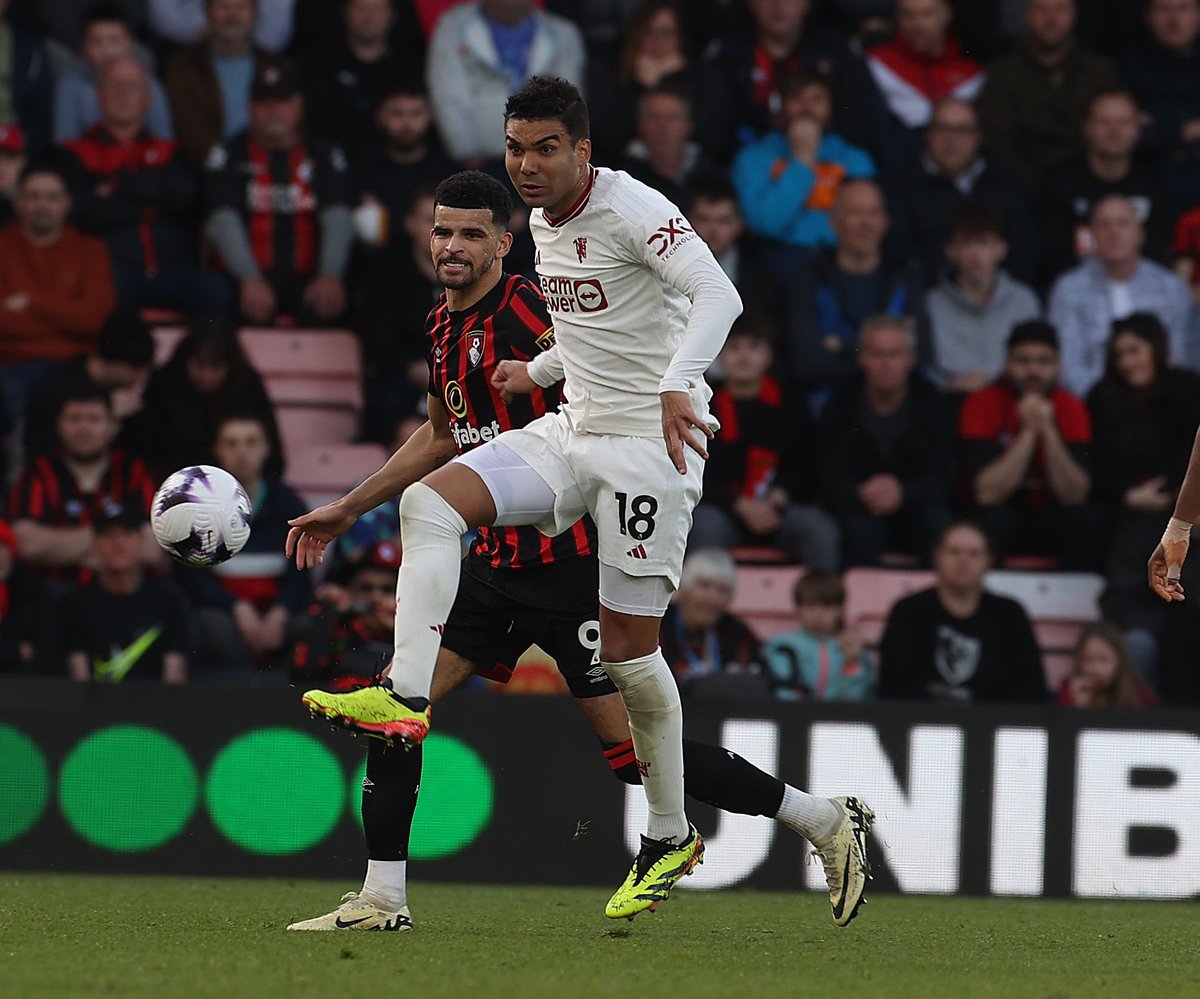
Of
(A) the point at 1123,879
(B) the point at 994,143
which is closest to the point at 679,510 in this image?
(A) the point at 1123,879

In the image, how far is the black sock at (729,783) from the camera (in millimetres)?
6531

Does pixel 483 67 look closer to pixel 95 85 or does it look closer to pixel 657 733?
pixel 95 85

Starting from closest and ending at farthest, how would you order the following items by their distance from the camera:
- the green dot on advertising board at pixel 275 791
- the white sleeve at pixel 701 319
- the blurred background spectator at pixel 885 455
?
the white sleeve at pixel 701 319 → the green dot on advertising board at pixel 275 791 → the blurred background spectator at pixel 885 455

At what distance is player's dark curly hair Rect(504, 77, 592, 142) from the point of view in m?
5.89

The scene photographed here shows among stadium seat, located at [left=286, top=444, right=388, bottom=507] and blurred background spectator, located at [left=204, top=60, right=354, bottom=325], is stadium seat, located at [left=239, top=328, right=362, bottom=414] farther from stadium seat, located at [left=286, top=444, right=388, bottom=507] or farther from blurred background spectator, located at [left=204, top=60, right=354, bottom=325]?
stadium seat, located at [left=286, top=444, right=388, bottom=507]

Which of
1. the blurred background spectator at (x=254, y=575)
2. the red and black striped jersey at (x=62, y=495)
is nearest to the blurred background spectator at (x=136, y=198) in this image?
the blurred background spectator at (x=254, y=575)

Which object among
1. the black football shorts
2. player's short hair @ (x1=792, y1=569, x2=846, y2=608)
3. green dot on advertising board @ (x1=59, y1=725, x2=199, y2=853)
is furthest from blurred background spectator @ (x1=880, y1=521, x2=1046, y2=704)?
the black football shorts

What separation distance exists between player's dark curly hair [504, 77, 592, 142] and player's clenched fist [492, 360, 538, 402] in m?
0.72

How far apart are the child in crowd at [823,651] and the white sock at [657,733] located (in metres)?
3.57

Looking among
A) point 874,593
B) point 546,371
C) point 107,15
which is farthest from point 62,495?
point 546,371

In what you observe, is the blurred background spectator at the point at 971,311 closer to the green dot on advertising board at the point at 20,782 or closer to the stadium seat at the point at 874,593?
the stadium seat at the point at 874,593

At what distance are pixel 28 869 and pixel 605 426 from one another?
4109 mm

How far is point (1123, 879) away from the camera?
8.94 metres

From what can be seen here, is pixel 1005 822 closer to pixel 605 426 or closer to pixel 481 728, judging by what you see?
pixel 481 728
